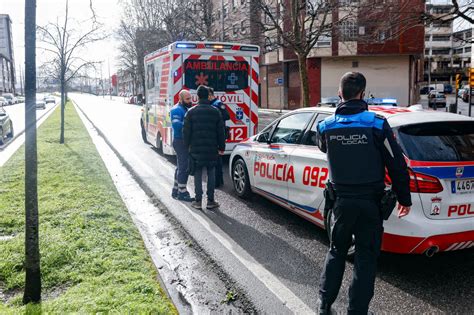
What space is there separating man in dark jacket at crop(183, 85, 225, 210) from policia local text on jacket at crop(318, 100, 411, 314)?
3.52 metres

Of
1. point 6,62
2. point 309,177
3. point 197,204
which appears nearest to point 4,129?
point 197,204

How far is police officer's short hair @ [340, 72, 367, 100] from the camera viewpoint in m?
3.23

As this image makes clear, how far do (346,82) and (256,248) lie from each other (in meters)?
2.53

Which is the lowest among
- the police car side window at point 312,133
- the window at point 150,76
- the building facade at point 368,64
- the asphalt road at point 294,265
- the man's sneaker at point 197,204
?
the asphalt road at point 294,265

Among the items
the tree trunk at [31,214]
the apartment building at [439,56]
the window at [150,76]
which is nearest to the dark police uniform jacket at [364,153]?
the tree trunk at [31,214]

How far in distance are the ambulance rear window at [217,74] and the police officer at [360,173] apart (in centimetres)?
680

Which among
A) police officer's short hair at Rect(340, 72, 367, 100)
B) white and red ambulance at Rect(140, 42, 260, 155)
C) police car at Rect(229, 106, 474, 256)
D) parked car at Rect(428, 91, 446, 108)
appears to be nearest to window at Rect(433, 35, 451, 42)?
parked car at Rect(428, 91, 446, 108)

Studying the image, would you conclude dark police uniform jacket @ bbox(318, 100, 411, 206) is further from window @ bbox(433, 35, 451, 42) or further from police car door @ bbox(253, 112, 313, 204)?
window @ bbox(433, 35, 451, 42)

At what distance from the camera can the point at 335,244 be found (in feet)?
11.1

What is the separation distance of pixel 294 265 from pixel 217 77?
20.4 feet

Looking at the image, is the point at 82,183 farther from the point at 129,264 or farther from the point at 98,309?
the point at 98,309

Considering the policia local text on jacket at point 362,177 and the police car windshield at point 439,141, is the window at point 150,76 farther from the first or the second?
the policia local text on jacket at point 362,177

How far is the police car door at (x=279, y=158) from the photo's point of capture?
5.70 metres

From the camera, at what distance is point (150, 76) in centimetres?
1201
